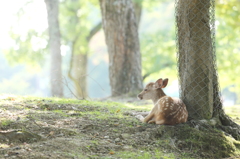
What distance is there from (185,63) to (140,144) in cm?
182

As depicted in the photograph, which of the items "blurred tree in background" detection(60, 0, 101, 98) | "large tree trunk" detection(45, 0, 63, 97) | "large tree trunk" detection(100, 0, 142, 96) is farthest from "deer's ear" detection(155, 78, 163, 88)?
"blurred tree in background" detection(60, 0, 101, 98)

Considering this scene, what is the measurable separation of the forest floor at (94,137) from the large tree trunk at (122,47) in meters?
5.07

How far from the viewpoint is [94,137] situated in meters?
4.26

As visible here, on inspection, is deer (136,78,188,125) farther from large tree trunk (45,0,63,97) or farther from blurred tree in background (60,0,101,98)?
blurred tree in background (60,0,101,98)

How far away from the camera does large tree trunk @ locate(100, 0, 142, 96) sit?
34.7 feet

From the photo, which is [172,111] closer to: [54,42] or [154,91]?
[154,91]

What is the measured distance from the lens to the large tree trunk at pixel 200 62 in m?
5.15

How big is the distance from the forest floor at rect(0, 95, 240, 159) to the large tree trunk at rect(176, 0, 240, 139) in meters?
0.44

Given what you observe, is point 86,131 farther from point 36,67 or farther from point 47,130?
point 36,67

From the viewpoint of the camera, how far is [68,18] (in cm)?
2075

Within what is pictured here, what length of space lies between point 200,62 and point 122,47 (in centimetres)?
572

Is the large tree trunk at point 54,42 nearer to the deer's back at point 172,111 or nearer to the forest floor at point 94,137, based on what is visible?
the forest floor at point 94,137

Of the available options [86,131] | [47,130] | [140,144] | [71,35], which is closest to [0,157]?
[47,130]

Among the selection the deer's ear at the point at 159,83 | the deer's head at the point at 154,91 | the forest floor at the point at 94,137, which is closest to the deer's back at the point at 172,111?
the forest floor at the point at 94,137
